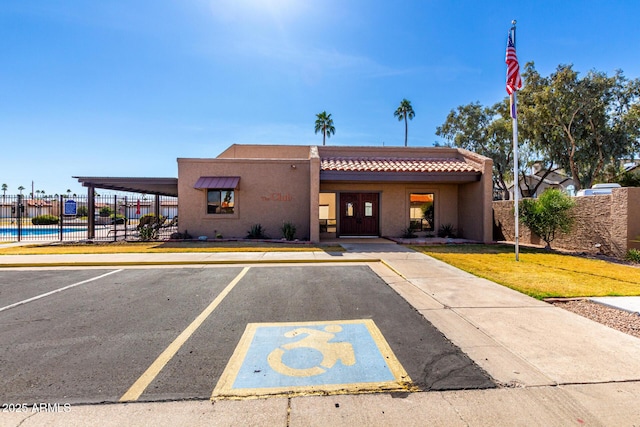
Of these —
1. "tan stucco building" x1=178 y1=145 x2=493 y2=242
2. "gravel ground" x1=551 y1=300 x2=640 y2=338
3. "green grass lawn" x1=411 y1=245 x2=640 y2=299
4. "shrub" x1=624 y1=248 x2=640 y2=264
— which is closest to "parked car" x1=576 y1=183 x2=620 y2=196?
"shrub" x1=624 y1=248 x2=640 y2=264

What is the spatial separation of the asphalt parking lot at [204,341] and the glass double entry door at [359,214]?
976 cm

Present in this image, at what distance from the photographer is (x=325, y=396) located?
281 cm

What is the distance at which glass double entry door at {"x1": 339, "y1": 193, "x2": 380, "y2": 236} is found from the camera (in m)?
16.7

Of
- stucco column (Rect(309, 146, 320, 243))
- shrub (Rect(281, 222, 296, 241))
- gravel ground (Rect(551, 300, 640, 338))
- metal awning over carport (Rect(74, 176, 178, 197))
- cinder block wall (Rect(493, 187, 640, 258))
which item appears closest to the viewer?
gravel ground (Rect(551, 300, 640, 338))

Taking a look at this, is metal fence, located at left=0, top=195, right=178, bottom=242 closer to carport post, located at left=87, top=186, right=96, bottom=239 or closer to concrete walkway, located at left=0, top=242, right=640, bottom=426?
carport post, located at left=87, top=186, right=96, bottom=239

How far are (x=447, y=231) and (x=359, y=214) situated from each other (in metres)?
4.92

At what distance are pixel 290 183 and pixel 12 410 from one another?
13754 mm

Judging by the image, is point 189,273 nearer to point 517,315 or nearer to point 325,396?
point 325,396

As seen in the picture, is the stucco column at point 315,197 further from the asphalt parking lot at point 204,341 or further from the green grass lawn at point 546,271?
the asphalt parking lot at point 204,341

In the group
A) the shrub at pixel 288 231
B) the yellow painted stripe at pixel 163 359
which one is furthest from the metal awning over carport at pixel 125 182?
the yellow painted stripe at pixel 163 359

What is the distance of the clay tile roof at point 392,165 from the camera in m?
14.6

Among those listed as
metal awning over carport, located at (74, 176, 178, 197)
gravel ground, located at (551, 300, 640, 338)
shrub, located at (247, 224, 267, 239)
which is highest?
metal awning over carport, located at (74, 176, 178, 197)

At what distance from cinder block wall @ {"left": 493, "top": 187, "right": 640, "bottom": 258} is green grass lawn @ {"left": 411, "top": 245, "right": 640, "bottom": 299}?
1.32m

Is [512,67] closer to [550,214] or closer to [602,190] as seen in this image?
[550,214]
